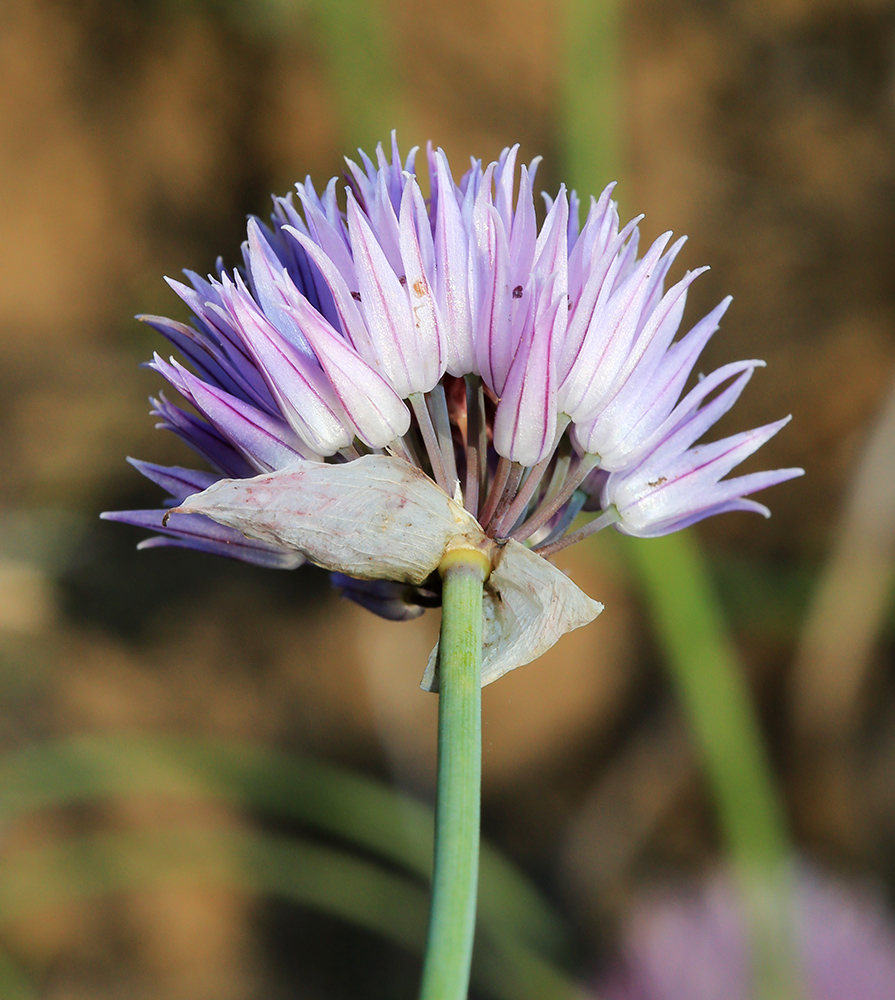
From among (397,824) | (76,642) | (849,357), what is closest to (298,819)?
(397,824)

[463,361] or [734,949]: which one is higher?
[463,361]

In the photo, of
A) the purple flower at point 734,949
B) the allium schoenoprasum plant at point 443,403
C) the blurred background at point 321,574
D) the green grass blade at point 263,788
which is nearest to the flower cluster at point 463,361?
the allium schoenoprasum plant at point 443,403

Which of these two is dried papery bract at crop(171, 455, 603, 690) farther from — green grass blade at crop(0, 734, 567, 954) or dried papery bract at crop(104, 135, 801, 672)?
green grass blade at crop(0, 734, 567, 954)

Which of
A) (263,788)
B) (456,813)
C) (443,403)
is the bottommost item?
(263,788)

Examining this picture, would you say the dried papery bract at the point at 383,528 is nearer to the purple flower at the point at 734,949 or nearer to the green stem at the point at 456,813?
the green stem at the point at 456,813

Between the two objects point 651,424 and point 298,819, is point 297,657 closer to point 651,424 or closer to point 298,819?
point 298,819

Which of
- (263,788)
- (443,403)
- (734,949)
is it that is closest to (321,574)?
(263,788)

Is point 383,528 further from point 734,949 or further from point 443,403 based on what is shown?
point 734,949
